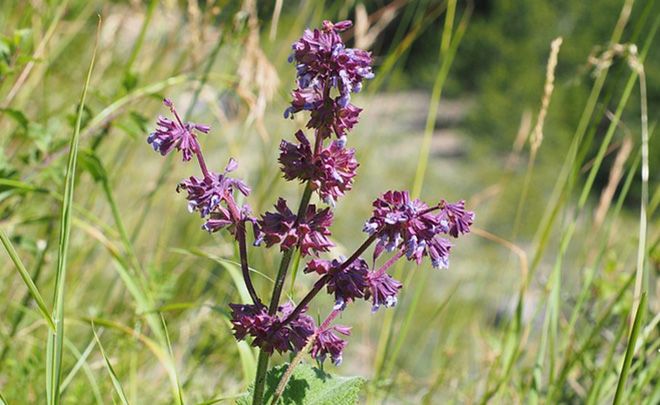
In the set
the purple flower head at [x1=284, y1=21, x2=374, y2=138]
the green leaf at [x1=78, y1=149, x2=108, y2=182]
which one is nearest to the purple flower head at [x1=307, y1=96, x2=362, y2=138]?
the purple flower head at [x1=284, y1=21, x2=374, y2=138]

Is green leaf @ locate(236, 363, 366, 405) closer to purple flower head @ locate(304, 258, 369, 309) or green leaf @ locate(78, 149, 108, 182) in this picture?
purple flower head @ locate(304, 258, 369, 309)

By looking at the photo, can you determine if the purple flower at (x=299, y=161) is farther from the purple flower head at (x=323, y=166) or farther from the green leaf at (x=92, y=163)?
the green leaf at (x=92, y=163)

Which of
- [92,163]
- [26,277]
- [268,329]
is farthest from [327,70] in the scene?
[92,163]

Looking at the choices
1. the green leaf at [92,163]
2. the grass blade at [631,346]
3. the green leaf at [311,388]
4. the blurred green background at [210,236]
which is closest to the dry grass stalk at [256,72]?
the blurred green background at [210,236]

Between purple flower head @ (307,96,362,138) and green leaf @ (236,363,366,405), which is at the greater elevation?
purple flower head @ (307,96,362,138)

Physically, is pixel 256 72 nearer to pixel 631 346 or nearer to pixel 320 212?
pixel 320 212
